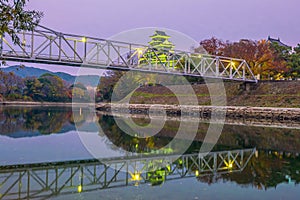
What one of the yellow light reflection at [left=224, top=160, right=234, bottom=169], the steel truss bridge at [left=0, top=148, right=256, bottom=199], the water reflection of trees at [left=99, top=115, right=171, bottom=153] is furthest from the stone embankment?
the yellow light reflection at [left=224, top=160, right=234, bottom=169]

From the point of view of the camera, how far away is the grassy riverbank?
36281mm

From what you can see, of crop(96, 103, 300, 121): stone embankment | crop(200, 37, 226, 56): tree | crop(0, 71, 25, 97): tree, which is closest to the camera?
crop(96, 103, 300, 121): stone embankment

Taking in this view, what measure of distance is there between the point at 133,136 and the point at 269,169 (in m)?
10.2

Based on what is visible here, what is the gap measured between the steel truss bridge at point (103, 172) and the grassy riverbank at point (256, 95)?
2555 cm

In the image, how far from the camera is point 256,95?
135 ft

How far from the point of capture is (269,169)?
1022 centimetres

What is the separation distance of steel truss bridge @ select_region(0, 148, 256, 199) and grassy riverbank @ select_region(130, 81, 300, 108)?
25551mm

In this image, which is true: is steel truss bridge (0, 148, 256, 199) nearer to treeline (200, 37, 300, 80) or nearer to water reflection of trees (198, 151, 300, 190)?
water reflection of trees (198, 151, 300, 190)

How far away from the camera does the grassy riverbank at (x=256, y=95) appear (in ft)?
119

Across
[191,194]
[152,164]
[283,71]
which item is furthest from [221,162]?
[283,71]

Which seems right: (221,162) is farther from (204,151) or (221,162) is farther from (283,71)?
(283,71)

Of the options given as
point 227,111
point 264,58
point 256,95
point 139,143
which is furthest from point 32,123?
point 264,58

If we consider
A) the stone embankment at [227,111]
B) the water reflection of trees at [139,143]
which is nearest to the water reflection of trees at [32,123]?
the water reflection of trees at [139,143]

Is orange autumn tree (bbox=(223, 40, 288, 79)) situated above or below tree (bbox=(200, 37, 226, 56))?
below
